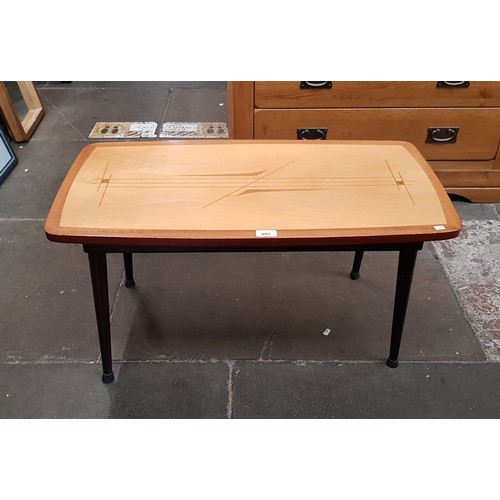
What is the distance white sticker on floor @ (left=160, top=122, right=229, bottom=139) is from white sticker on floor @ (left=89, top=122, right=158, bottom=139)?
91mm

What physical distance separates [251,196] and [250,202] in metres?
0.04

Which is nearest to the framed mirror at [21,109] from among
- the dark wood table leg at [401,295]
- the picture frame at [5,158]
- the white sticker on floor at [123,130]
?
the picture frame at [5,158]

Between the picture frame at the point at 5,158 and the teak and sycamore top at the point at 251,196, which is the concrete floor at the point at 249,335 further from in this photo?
the teak and sycamore top at the point at 251,196

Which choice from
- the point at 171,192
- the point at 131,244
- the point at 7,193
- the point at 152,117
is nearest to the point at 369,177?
the point at 171,192

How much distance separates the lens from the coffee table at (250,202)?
1424 millimetres

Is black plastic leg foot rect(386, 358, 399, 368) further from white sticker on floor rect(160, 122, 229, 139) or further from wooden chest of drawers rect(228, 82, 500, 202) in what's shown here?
white sticker on floor rect(160, 122, 229, 139)

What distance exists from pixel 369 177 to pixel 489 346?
2.81 feet

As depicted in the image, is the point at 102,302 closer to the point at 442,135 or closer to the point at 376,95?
the point at 376,95

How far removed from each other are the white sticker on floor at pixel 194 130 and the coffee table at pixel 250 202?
1605 mm

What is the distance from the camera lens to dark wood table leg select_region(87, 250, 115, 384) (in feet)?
5.00

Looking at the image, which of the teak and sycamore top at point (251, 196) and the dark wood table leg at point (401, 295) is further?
the dark wood table leg at point (401, 295)

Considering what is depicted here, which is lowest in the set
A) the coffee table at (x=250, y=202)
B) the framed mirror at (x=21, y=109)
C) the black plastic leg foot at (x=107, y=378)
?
the black plastic leg foot at (x=107, y=378)

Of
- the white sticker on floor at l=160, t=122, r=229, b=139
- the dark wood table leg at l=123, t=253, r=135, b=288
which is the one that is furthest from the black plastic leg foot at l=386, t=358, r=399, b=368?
the white sticker on floor at l=160, t=122, r=229, b=139

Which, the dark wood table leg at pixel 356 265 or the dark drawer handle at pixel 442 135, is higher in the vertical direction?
the dark drawer handle at pixel 442 135
